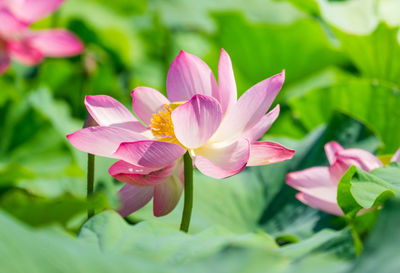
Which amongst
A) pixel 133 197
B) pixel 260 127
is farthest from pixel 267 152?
pixel 133 197

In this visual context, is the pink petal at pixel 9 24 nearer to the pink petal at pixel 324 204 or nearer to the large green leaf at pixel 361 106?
the large green leaf at pixel 361 106

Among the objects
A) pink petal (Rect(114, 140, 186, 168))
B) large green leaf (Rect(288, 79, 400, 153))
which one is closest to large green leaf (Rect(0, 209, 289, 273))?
pink petal (Rect(114, 140, 186, 168))

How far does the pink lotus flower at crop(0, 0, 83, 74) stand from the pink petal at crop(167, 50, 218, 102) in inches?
18.5

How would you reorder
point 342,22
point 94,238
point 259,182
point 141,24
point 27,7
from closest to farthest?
point 94,238, point 259,182, point 27,7, point 342,22, point 141,24

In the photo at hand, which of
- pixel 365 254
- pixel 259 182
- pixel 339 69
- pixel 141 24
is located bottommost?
pixel 141 24

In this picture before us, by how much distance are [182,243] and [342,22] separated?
85 centimetres

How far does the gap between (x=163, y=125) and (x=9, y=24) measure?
1.64 ft

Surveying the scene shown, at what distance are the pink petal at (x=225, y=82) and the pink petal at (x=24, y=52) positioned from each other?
1.74 feet

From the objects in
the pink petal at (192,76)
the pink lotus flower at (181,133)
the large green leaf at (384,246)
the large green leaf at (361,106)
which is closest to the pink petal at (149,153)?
the pink lotus flower at (181,133)

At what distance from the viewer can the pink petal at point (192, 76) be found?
→ 1.94 ft

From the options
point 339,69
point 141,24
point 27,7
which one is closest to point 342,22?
point 339,69

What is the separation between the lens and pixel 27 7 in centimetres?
100

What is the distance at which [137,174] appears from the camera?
523 mm

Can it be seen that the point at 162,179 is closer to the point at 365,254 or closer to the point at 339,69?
the point at 365,254
